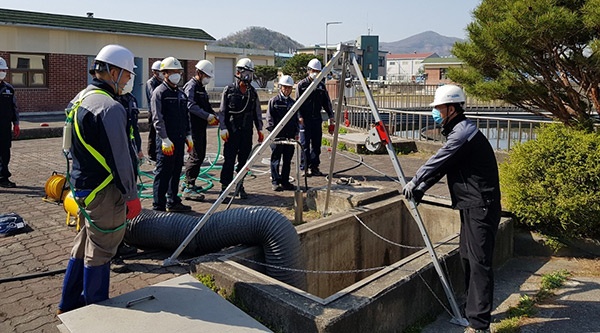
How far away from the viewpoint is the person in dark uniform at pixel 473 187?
158 inches

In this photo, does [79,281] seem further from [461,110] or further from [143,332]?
[461,110]

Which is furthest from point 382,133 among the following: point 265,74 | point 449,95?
point 265,74

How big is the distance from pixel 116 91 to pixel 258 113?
13.4 ft

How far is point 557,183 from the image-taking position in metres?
5.77

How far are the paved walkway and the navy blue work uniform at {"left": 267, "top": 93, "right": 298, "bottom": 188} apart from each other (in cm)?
28

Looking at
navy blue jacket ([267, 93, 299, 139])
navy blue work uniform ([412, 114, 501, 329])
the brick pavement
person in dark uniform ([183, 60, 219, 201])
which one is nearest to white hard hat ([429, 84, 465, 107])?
navy blue work uniform ([412, 114, 501, 329])

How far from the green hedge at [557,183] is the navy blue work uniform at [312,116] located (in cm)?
369

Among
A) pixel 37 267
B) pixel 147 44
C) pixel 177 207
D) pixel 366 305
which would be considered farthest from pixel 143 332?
pixel 147 44

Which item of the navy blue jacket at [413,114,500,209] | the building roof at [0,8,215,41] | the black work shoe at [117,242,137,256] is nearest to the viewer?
the navy blue jacket at [413,114,500,209]

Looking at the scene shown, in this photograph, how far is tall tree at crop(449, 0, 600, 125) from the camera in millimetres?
5582

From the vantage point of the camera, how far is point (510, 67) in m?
6.39

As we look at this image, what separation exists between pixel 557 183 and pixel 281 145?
387 cm

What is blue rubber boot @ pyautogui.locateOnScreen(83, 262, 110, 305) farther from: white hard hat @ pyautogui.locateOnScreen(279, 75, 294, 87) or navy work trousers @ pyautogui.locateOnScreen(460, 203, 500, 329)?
white hard hat @ pyautogui.locateOnScreen(279, 75, 294, 87)

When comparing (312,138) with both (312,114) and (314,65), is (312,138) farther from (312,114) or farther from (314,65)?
(314,65)
